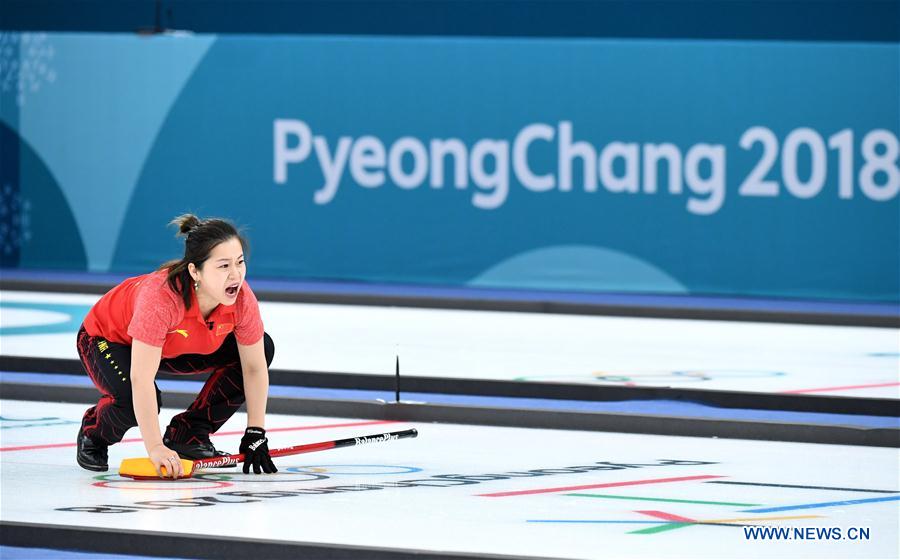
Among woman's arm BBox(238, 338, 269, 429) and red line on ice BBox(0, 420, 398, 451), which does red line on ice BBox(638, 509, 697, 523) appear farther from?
red line on ice BBox(0, 420, 398, 451)

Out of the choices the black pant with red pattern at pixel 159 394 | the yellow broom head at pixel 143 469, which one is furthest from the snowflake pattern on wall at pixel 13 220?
the yellow broom head at pixel 143 469

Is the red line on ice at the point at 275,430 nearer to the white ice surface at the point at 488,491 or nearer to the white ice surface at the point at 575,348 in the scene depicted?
the white ice surface at the point at 488,491

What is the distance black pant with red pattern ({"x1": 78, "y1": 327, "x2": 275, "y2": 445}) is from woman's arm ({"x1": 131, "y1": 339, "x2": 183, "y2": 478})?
0.16 meters

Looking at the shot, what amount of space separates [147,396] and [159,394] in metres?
0.28

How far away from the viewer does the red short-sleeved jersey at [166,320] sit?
13.5 ft

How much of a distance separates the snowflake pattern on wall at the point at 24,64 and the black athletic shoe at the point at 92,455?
6771mm

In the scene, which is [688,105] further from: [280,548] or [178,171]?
[280,548]

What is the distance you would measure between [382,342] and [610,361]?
1212mm

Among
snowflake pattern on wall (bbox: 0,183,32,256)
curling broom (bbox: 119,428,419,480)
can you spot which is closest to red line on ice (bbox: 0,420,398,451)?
curling broom (bbox: 119,428,419,480)

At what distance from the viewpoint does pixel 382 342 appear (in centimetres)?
755

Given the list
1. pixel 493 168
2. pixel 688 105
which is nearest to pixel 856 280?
pixel 688 105

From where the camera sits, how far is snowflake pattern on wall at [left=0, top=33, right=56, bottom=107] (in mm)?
10758

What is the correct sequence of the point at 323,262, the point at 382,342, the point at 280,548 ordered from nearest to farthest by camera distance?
the point at 280,548 → the point at 382,342 → the point at 323,262

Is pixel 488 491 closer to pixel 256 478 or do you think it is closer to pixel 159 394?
pixel 256 478
